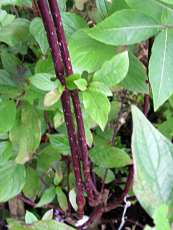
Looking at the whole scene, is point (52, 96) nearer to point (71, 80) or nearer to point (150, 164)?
point (71, 80)

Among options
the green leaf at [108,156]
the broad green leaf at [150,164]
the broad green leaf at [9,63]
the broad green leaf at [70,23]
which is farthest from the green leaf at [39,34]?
the broad green leaf at [150,164]

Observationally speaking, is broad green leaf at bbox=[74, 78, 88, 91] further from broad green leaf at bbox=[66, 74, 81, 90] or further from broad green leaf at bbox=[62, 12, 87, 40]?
broad green leaf at bbox=[62, 12, 87, 40]

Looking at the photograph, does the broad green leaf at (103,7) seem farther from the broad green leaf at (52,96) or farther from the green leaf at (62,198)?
the green leaf at (62,198)

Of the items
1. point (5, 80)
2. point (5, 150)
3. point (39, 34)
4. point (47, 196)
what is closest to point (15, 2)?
point (39, 34)

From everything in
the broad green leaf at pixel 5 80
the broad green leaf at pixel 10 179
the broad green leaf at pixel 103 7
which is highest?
the broad green leaf at pixel 103 7

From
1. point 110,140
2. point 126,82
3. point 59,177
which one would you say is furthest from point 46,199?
point 126,82

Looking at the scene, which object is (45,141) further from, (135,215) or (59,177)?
(135,215)
